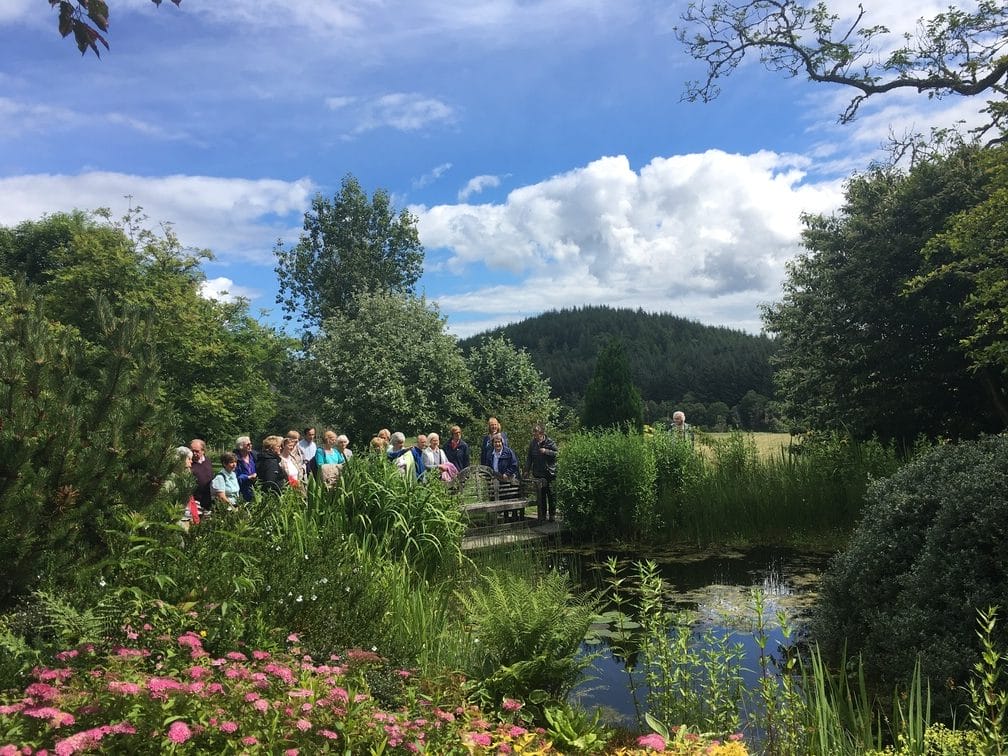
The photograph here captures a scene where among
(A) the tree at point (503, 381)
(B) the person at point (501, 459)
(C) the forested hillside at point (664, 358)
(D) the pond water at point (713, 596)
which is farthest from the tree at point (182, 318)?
(D) the pond water at point (713, 596)

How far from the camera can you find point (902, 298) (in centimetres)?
1195

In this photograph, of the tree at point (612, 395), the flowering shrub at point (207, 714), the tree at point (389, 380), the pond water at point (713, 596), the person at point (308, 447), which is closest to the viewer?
the flowering shrub at point (207, 714)

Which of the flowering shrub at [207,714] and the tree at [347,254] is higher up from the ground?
the tree at [347,254]

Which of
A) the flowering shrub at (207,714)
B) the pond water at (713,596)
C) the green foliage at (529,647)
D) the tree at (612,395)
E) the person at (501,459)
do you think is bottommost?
the pond water at (713,596)

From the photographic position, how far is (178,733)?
178 centimetres

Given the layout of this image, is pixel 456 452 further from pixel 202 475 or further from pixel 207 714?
pixel 207 714

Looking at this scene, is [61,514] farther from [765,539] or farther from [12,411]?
[765,539]

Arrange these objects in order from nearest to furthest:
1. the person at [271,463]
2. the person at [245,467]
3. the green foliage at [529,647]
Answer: the green foliage at [529,647] < the person at [271,463] < the person at [245,467]

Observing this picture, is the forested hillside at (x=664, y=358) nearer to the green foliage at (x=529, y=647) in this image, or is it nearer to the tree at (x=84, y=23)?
the green foliage at (x=529, y=647)

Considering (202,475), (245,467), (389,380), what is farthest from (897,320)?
(389,380)

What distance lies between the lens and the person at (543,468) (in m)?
10.8

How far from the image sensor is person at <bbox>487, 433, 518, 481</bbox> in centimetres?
1092

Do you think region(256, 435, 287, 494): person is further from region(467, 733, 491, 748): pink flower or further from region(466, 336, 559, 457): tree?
region(466, 336, 559, 457): tree

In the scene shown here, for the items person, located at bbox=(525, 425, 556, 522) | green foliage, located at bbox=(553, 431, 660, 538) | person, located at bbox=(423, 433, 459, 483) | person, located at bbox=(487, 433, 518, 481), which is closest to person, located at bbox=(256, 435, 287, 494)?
person, located at bbox=(423, 433, 459, 483)
